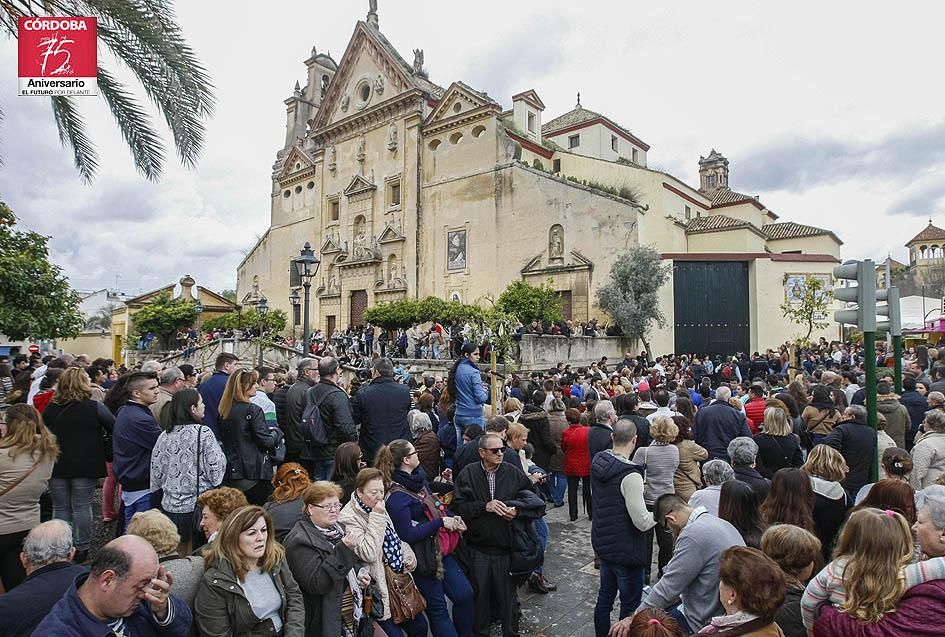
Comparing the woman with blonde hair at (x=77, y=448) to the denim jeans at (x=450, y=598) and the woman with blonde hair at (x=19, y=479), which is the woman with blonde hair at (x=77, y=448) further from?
the denim jeans at (x=450, y=598)

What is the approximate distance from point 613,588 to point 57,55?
7104mm

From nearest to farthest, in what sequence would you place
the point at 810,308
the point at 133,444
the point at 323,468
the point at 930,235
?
the point at 133,444 < the point at 323,468 < the point at 810,308 < the point at 930,235

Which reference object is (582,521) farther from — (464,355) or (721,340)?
(721,340)

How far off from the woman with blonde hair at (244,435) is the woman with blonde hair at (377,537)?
170cm

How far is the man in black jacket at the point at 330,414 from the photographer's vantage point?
5715mm

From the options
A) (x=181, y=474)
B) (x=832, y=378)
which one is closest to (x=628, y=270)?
(x=832, y=378)

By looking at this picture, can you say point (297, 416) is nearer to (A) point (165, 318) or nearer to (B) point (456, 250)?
(B) point (456, 250)

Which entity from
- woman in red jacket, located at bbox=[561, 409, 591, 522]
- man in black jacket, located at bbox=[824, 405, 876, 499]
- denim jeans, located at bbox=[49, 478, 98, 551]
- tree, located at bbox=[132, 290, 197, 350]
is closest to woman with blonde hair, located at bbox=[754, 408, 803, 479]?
man in black jacket, located at bbox=[824, 405, 876, 499]

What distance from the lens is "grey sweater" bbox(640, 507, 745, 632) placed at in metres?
3.18

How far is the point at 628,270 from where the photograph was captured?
938 inches

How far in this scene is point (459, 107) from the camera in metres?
30.8

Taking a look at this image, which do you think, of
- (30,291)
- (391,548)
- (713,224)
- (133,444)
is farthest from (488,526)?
(713,224)

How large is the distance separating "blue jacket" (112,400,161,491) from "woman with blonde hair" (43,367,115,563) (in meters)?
0.47

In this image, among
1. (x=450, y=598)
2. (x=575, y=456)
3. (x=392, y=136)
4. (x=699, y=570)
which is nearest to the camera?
(x=699, y=570)
